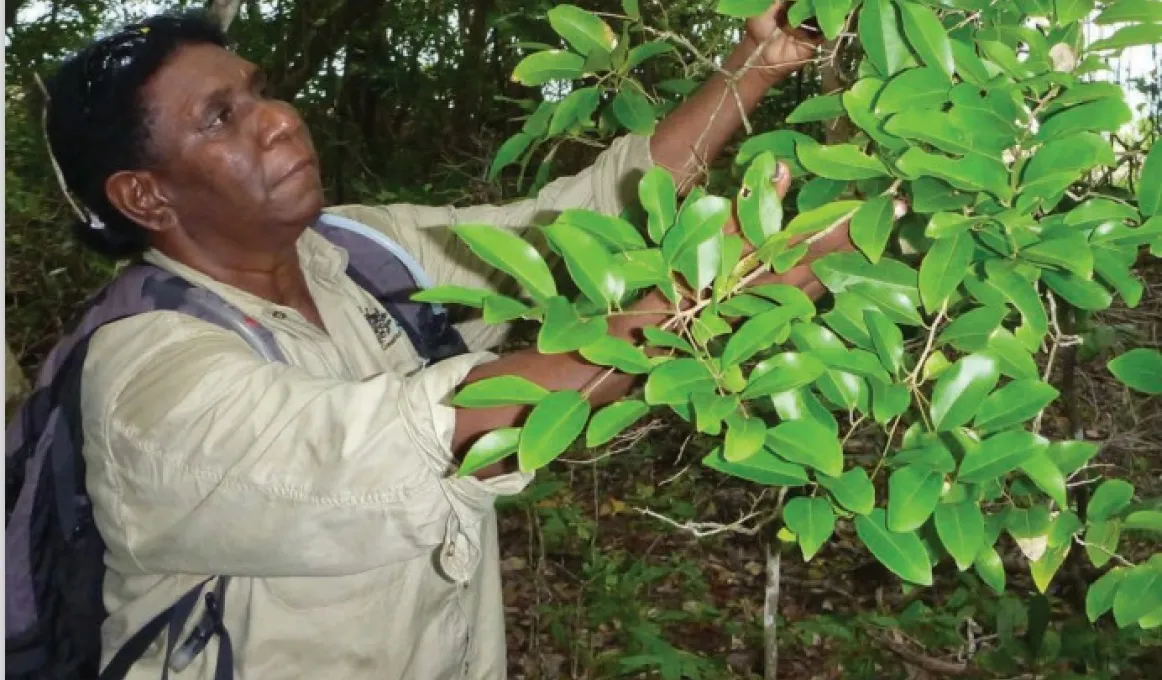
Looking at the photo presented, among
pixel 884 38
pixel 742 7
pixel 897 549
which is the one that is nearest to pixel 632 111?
pixel 742 7

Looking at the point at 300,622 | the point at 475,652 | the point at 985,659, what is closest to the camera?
the point at 300,622

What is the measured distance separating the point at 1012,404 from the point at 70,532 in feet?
3.43

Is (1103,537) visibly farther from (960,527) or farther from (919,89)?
(919,89)

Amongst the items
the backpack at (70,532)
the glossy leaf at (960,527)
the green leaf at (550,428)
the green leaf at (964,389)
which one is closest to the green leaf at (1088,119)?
the green leaf at (964,389)

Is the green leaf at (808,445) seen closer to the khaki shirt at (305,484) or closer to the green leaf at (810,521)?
the green leaf at (810,521)

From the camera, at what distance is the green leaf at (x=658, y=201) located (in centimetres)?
80

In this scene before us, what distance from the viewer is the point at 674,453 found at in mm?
4254

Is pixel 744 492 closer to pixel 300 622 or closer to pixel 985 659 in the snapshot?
pixel 985 659

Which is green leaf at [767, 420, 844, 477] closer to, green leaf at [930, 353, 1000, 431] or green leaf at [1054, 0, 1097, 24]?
green leaf at [930, 353, 1000, 431]

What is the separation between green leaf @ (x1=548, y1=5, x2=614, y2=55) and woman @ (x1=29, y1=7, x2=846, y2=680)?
0.24 meters

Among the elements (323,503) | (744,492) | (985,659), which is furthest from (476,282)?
(744,492)

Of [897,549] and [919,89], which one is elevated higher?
[919,89]

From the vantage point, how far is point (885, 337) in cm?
81

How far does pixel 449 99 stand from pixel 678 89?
14.8 feet
